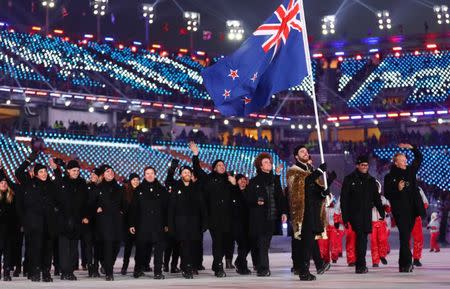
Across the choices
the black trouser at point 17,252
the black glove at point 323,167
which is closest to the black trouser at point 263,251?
the black glove at point 323,167

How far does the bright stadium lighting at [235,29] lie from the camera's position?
204 feet

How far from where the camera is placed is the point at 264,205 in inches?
534

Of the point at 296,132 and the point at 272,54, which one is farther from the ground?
the point at 296,132

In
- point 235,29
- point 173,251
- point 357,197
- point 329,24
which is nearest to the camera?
point 357,197

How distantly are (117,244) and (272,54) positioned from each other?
368 centimetres

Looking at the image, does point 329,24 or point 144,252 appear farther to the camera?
point 329,24

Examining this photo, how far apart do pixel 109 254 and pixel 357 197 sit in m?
3.71

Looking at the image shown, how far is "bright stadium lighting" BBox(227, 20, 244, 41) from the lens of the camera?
62156 mm

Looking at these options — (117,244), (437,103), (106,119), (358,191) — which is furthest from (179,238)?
(437,103)

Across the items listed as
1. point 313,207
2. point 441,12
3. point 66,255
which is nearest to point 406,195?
point 313,207

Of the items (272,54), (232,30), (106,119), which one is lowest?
(272,54)

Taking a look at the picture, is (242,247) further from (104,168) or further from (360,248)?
(104,168)

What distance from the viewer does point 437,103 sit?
59312 millimetres

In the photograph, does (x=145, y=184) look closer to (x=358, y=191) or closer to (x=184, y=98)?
(x=358, y=191)
